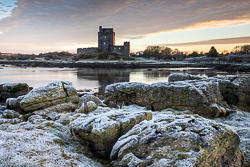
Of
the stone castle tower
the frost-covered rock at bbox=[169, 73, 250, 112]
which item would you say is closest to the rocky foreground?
the frost-covered rock at bbox=[169, 73, 250, 112]

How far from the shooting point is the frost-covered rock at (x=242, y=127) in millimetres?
5785

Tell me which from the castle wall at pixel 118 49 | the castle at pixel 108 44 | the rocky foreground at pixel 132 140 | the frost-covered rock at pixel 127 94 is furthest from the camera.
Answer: the castle wall at pixel 118 49

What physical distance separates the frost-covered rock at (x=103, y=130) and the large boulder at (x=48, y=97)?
18.2 ft

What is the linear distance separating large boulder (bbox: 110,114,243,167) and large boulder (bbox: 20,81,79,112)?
7729mm

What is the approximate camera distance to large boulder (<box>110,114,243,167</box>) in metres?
4.34

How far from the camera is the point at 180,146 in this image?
4488 millimetres

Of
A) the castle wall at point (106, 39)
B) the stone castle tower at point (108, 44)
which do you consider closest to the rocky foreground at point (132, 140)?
the stone castle tower at point (108, 44)

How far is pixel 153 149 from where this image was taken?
4652mm

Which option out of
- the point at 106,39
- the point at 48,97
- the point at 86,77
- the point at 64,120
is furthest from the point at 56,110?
the point at 106,39

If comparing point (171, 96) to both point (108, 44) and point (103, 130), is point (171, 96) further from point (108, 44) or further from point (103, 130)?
point (108, 44)

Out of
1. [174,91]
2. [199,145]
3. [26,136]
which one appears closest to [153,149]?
[199,145]

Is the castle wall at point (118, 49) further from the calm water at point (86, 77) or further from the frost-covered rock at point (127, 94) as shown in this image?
the frost-covered rock at point (127, 94)

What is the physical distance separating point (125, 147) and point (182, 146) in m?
1.48

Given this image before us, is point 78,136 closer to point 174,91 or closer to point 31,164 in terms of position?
point 31,164
